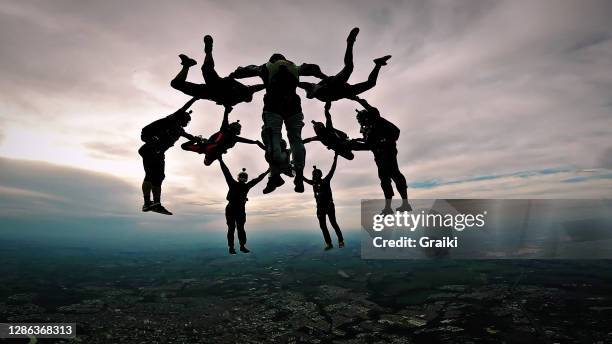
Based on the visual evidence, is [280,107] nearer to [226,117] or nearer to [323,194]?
[226,117]

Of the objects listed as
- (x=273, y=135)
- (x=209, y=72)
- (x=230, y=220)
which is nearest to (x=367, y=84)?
(x=273, y=135)

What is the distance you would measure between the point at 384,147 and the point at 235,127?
4.62m

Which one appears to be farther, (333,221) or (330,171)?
(333,221)

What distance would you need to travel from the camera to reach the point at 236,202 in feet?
42.3

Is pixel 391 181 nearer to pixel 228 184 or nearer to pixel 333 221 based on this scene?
pixel 333 221

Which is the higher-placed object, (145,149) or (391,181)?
(145,149)

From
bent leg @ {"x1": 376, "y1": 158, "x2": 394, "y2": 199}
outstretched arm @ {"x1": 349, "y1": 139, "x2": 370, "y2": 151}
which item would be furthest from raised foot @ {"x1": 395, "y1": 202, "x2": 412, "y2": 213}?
outstretched arm @ {"x1": 349, "y1": 139, "x2": 370, "y2": 151}

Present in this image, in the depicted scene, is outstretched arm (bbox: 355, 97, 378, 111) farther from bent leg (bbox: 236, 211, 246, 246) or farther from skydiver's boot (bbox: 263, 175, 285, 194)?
bent leg (bbox: 236, 211, 246, 246)

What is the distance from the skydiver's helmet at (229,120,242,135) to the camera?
29.1 feet

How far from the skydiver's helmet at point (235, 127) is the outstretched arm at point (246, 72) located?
5.47 feet

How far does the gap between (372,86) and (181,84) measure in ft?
14.6

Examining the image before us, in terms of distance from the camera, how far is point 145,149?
9281mm

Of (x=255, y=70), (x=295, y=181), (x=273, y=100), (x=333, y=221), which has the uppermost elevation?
(x=255, y=70)

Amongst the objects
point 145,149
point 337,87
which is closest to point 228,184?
point 145,149
